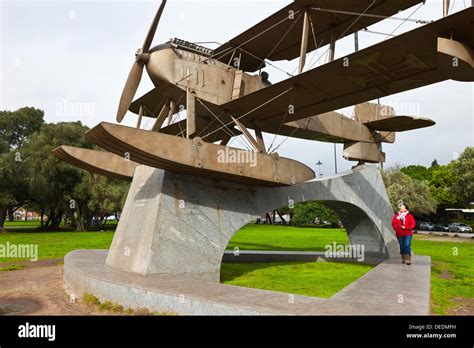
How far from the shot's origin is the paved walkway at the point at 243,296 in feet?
22.6

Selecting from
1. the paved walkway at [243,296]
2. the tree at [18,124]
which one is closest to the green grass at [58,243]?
the paved walkway at [243,296]

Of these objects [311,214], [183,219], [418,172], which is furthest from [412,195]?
[183,219]

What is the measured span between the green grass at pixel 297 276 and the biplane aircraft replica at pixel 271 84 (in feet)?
10.9

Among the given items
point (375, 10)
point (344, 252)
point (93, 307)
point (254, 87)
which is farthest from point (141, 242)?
point (344, 252)

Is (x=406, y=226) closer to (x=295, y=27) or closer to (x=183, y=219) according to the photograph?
(x=183, y=219)

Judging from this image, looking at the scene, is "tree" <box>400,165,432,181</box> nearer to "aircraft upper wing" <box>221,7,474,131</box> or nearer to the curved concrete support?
the curved concrete support

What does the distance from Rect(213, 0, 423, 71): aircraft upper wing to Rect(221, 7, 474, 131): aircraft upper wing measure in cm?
218

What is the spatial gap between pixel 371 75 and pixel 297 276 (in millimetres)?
7213

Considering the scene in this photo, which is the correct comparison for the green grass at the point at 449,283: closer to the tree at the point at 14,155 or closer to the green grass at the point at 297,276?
the green grass at the point at 297,276

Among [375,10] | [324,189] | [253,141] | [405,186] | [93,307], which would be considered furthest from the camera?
[405,186]
